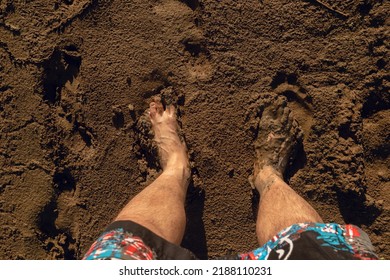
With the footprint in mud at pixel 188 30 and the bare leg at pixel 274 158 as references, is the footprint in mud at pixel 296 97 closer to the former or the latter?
the bare leg at pixel 274 158

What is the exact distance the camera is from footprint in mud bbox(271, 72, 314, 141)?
189 centimetres

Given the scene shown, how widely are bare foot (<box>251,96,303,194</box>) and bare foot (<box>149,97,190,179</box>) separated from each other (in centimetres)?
38

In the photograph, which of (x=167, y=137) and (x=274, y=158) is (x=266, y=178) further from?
(x=167, y=137)

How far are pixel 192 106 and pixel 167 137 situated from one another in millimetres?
208

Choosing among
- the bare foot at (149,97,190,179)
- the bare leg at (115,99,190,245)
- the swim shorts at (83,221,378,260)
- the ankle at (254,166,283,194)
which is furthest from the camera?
the bare foot at (149,97,190,179)

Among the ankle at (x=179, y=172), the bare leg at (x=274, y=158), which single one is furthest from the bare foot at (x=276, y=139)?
the ankle at (x=179, y=172)

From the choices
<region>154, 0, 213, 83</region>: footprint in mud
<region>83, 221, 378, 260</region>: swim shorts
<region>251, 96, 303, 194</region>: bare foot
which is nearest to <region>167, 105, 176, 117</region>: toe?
<region>154, 0, 213, 83</region>: footprint in mud

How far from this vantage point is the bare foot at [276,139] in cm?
189

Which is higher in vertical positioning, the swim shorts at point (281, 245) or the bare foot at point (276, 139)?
the bare foot at point (276, 139)

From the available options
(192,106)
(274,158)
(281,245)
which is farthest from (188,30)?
(281,245)

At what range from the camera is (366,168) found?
1873mm

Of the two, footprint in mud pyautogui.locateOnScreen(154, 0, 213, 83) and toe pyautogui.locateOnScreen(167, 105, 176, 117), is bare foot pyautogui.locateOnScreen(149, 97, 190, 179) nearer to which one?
toe pyautogui.locateOnScreen(167, 105, 176, 117)

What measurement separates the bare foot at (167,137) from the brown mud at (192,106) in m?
0.06

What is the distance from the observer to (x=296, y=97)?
75.2 inches
